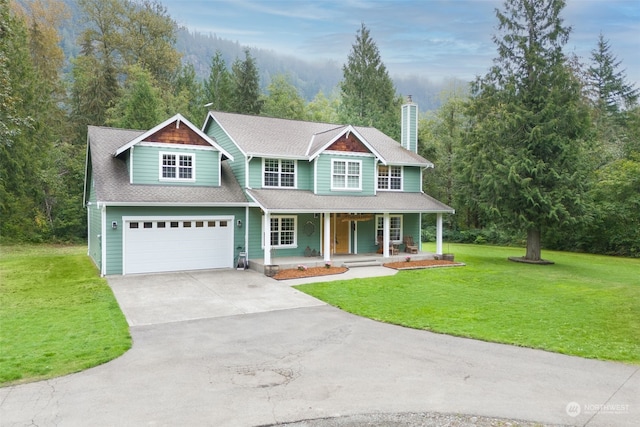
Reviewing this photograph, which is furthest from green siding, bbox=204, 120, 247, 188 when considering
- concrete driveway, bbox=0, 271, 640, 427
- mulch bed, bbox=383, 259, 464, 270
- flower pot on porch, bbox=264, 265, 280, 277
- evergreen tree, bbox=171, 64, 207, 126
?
evergreen tree, bbox=171, 64, 207, 126

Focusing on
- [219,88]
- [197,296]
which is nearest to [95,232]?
[197,296]

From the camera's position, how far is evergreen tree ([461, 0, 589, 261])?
1973cm

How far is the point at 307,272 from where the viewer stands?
54.2 feet

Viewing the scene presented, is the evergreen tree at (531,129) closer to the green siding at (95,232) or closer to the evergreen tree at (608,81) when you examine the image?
the green siding at (95,232)

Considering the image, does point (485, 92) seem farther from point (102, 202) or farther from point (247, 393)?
point (247, 393)

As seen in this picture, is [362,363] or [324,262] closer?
[362,363]

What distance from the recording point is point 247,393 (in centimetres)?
603

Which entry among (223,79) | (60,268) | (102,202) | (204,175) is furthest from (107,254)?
(223,79)

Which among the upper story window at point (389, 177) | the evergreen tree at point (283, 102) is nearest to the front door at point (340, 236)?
the upper story window at point (389, 177)

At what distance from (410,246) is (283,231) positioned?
6.48 metres

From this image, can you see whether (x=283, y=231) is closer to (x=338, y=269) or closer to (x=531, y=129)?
(x=338, y=269)

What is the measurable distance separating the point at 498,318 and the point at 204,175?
1267cm

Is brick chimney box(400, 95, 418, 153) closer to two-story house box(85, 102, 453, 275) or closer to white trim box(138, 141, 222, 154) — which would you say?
two-story house box(85, 102, 453, 275)

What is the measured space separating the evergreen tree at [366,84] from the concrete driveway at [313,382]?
34.3 m
